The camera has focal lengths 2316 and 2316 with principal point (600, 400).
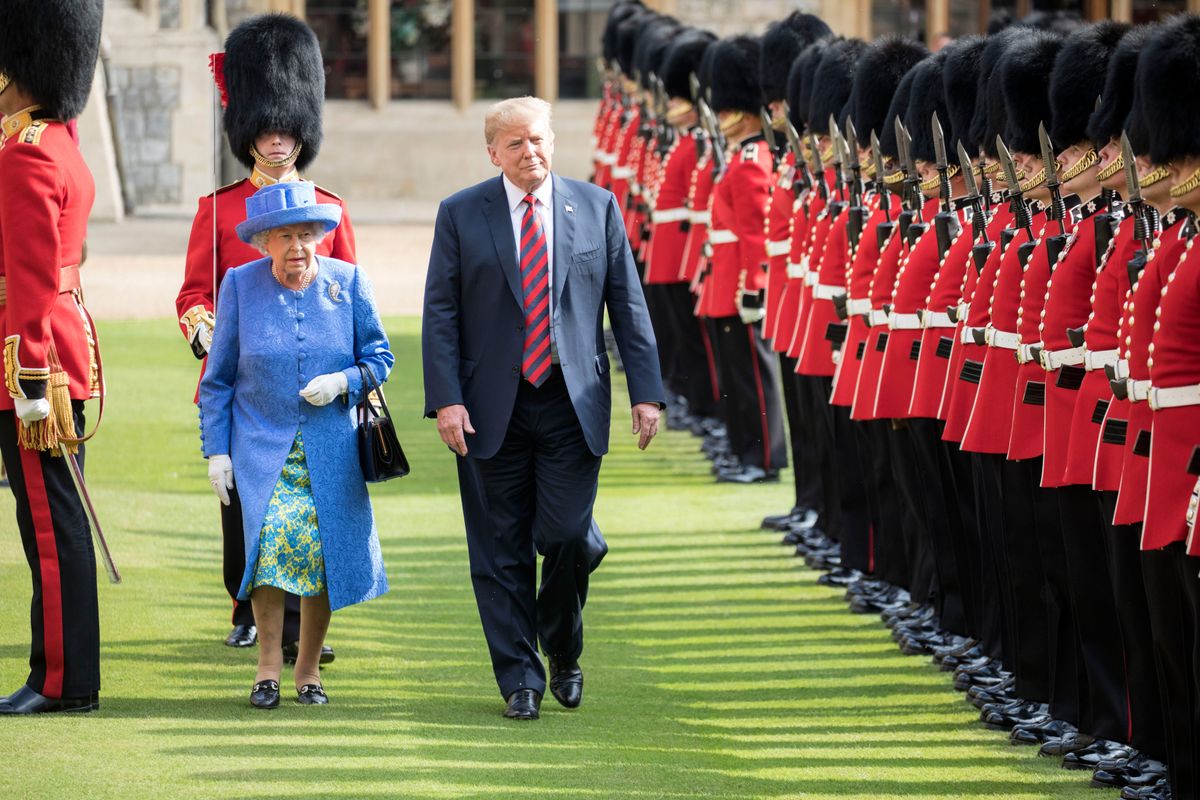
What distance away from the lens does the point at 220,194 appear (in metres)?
6.65

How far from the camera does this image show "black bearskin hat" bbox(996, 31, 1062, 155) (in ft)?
20.0

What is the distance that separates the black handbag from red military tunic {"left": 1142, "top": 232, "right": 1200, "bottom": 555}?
2.02m

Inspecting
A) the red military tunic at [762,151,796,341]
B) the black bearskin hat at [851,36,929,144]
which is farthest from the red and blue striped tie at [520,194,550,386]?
the red military tunic at [762,151,796,341]

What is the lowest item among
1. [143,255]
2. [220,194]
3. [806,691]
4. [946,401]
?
[143,255]

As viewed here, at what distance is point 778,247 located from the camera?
9086mm

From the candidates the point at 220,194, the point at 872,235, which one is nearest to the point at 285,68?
the point at 220,194

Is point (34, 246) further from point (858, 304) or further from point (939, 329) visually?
point (858, 304)

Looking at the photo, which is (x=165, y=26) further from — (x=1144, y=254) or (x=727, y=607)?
(x=1144, y=254)

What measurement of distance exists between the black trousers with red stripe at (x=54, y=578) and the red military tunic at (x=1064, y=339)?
2.42 metres

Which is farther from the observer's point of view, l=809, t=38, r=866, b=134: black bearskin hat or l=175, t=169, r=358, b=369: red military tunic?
l=809, t=38, r=866, b=134: black bearskin hat

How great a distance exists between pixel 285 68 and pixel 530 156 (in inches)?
44.9

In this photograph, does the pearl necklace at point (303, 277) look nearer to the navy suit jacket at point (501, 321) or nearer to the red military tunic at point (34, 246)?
the navy suit jacket at point (501, 321)

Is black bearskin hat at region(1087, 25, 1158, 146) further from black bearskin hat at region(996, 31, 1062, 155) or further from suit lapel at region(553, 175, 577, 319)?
suit lapel at region(553, 175, 577, 319)

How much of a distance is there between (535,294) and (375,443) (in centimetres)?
56
